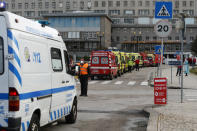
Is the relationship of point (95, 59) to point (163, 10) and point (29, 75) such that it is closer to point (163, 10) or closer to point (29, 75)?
point (163, 10)

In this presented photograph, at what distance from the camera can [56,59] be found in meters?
9.65

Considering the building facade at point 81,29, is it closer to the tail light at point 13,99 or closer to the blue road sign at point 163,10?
the blue road sign at point 163,10

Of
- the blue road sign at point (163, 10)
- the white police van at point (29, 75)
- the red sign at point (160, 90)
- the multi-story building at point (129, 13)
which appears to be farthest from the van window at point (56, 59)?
the multi-story building at point (129, 13)

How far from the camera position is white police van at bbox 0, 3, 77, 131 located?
6996 mm

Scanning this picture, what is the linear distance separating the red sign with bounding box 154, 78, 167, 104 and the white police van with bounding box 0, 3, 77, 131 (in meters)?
5.31

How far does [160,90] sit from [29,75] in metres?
7.83

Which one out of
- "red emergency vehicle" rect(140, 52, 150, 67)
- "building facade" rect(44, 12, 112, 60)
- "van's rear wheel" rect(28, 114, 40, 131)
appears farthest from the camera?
"building facade" rect(44, 12, 112, 60)

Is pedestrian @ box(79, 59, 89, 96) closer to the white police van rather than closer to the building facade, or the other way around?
the white police van

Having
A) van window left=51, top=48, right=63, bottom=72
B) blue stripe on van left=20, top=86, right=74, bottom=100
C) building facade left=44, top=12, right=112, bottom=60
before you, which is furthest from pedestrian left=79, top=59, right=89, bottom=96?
building facade left=44, top=12, right=112, bottom=60

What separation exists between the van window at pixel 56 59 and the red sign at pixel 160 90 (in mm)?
5411

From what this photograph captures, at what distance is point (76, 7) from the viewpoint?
13388cm

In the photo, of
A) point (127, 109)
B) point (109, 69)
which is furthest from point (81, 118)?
point (109, 69)

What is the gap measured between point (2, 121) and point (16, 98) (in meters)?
0.46

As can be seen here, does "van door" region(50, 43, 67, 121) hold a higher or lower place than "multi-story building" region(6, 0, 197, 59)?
lower
